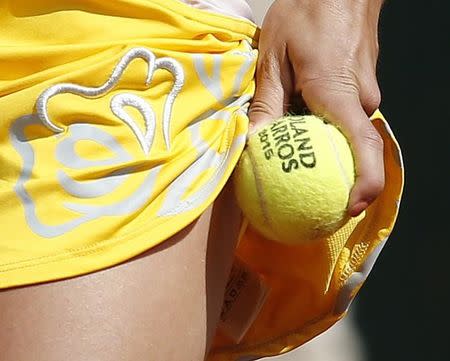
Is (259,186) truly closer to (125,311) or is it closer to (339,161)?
(339,161)

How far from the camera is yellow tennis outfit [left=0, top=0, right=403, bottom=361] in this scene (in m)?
1.17

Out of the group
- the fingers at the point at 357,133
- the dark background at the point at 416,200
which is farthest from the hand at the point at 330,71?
the dark background at the point at 416,200

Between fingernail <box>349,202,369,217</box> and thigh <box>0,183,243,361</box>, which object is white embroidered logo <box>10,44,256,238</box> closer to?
thigh <box>0,183,243,361</box>

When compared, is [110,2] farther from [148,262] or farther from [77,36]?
[148,262]

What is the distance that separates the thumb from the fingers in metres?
0.04

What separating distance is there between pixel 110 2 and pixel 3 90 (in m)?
0.16

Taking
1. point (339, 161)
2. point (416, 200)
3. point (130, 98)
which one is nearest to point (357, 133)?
point (339, 161)

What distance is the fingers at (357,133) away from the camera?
129cm

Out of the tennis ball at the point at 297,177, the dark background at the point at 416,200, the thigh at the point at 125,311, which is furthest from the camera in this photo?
the dark background at the point at 416,200

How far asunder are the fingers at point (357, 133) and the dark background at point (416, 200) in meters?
1.54

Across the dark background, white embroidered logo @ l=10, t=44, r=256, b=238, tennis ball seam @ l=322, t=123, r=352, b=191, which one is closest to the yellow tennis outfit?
white embroidered logo @ l=10, t=44, r=256, b=238

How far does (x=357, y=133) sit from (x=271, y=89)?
0.44 feet

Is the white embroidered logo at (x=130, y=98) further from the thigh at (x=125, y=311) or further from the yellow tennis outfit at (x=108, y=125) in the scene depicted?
the thigh at (x=125, y=311)

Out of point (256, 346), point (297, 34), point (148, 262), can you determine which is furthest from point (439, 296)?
point (148, 262)
